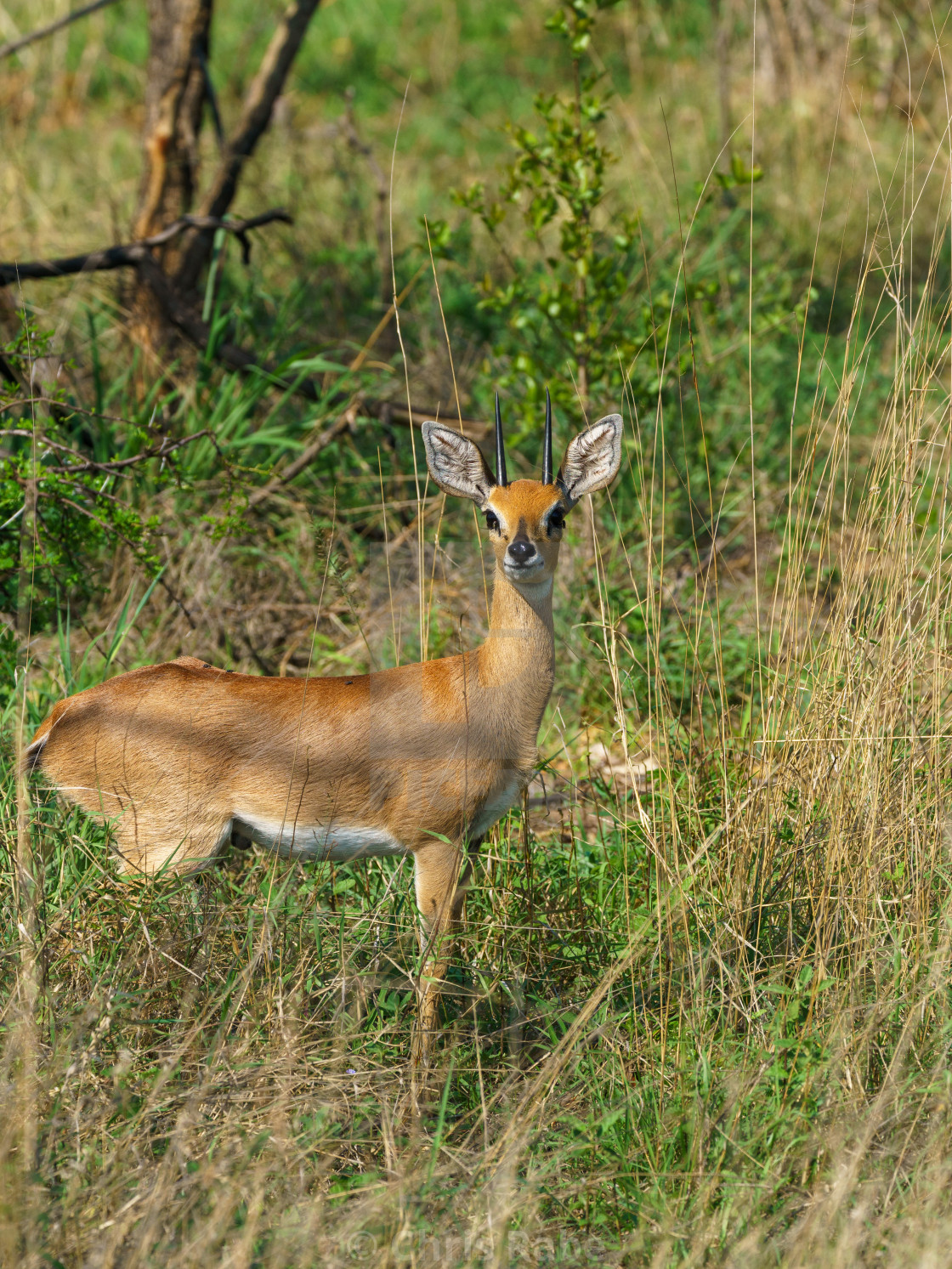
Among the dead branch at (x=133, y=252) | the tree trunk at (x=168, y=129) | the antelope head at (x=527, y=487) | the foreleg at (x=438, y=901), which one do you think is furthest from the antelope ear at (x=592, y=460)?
the tree trunk at (x=168, y=129)

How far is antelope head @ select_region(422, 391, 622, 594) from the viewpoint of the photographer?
298 cm

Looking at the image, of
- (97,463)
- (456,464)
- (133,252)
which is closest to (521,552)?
(456,464)

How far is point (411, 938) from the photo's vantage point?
3258 mm

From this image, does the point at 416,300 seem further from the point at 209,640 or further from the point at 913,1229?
the point at 913,1229

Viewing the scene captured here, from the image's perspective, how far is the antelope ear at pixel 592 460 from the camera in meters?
3.19

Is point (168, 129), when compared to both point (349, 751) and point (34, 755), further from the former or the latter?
point (349, 751)

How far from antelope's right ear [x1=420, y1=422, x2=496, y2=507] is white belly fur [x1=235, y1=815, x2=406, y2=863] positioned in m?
0.87

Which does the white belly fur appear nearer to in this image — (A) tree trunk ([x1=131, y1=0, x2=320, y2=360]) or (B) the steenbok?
(B) the steenbok

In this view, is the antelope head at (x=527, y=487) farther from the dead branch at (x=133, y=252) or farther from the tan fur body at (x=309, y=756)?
the dead branch at (x=133, y=252)

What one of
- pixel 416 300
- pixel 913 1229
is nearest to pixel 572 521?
pixel 416 300

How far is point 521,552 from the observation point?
9.48ft

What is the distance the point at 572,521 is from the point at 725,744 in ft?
7.18

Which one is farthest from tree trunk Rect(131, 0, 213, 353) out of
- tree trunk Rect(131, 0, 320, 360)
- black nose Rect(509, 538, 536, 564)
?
black nose Rect(509, 538, 536, 564)

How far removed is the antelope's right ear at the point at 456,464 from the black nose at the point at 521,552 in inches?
11.3
